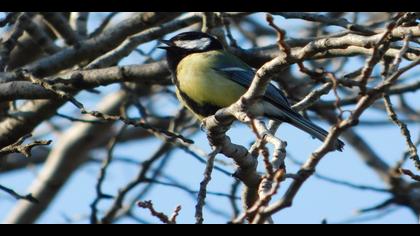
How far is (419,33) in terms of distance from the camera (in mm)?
3199

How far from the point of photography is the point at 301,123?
394 centimetres

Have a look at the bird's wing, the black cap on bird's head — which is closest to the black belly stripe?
the bird's wing

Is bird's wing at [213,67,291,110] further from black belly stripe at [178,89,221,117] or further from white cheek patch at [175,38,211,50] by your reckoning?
white cheek patch at [175,38,211,50]

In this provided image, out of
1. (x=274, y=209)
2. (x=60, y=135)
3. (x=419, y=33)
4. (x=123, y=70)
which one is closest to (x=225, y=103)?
(x=123, y=70)

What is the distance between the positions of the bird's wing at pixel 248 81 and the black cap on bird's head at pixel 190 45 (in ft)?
1.53

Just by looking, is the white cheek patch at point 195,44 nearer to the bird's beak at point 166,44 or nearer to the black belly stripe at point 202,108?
the bird's beak at point 166,44

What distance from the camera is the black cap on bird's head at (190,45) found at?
15.9 ft

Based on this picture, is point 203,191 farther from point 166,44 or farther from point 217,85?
point 166,44

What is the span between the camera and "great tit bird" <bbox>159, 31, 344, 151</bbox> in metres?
4.08

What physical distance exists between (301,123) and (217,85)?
1.97 ft

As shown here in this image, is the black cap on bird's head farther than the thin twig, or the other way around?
the black cap on bird's head

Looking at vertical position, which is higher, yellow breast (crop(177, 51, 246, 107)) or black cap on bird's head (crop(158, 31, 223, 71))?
black cap on bird's head (crop(158, 31, 223, 71))

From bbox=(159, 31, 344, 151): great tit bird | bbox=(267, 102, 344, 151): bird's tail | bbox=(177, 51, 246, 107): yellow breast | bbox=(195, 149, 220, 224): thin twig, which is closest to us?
bbox=(195, 149, 220, 224): thin twig

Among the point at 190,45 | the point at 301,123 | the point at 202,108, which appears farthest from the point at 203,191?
the point at 190,45
